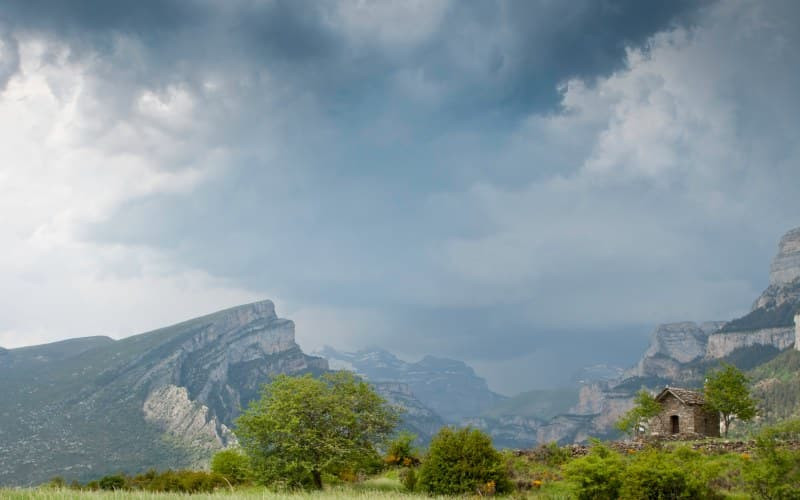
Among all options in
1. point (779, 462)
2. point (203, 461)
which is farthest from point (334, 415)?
point (203, 461)

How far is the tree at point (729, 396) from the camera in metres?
46.6

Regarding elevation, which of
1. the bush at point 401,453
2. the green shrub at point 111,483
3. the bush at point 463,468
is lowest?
the green shrub at point 111,483

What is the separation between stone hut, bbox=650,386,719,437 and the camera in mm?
45906

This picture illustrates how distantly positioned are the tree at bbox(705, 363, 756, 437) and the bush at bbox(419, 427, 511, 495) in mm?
32578

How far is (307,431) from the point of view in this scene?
26.6m

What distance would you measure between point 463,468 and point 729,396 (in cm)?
3436

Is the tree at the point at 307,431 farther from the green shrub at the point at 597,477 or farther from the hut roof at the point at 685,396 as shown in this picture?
the hut roof at the point at 685,396

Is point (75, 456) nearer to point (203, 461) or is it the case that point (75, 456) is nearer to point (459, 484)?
point (203, 461)

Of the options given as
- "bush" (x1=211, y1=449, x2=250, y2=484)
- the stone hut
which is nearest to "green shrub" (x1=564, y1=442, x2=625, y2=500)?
"bush" (x1=211, y1=449, x2=250, y2=484)

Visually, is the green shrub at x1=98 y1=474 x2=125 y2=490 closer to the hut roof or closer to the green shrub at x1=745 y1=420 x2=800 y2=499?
the green shrub at x1=745 y1=420 x2=800 y2=499

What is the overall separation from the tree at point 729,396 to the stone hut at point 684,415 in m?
0.77

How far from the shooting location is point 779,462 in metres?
16.6

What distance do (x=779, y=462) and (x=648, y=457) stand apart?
3.49 m

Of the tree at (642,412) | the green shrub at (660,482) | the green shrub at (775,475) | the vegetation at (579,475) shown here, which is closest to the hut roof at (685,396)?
the tree at (642,412)
